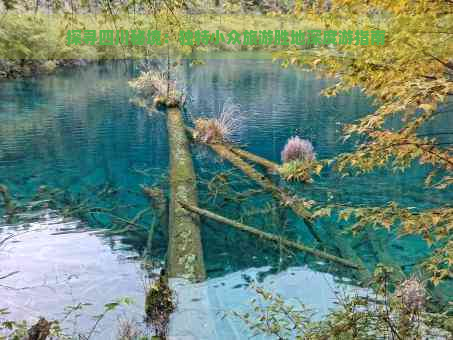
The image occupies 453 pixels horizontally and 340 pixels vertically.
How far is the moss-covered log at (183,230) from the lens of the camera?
752cm

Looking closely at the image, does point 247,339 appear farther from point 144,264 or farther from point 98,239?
point 98,239

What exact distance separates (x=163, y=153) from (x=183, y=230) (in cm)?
808

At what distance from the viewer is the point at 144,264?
8.18 meters

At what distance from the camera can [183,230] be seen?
8.70m

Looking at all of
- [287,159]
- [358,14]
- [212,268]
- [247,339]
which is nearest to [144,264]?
[212,268]

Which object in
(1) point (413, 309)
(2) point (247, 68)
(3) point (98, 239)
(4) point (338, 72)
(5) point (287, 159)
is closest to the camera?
(1) point (413, 309)

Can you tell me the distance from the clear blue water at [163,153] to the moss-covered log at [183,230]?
1.25 feet

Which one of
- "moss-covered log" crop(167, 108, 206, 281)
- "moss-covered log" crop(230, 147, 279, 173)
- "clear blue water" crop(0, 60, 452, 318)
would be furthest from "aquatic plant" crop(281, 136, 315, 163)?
"moss-covered log" crop(167, 108, 206, 281)

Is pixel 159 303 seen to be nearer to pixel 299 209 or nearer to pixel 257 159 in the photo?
pixel 299 209

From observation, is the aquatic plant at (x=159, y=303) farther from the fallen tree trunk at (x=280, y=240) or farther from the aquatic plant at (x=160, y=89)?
the aquatic plant at (x=160, y=89)

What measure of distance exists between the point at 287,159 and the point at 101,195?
5847 mm

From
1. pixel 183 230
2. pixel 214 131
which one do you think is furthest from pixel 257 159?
pixel 183 230

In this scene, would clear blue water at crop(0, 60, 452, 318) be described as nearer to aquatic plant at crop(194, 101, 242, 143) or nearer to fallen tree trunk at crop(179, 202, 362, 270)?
fallen tree trunk at crop(179, 202, 362, 270)

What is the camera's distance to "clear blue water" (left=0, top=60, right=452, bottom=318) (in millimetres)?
9242
